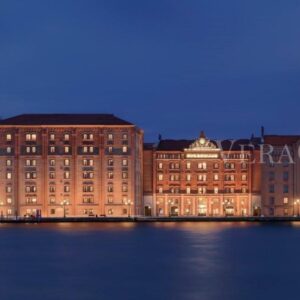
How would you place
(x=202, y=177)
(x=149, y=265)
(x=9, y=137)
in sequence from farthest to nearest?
(x=202, y=177) → (x=9, y=137) → (x=149, y=265)

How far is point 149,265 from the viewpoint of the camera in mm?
59281

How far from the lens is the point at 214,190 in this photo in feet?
407

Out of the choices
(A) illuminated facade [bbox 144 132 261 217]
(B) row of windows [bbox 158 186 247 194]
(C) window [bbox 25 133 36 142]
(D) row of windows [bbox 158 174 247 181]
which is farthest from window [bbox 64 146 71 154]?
(B) row of windows [bbox 158 186 247 194]

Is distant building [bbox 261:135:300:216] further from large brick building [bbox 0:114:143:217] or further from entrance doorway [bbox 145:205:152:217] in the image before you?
large brick building [bbox 0:114:143:217]

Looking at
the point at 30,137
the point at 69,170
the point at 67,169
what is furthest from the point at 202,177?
the point at 30,137

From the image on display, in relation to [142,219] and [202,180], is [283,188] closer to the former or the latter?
[202,180]

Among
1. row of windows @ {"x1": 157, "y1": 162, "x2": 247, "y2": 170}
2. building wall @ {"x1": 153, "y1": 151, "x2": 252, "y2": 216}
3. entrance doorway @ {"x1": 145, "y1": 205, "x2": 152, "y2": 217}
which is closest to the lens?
building wall @ {"x1": 153, "y1": 151, "x2": 252, "y2": 216}

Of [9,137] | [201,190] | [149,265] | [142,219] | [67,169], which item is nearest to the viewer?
[149,265]

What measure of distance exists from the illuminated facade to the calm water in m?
31.0

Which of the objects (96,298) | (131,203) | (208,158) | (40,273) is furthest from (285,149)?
(96,298)

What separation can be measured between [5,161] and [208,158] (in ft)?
88.1

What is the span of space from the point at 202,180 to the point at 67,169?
62.7ft

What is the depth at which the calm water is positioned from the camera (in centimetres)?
4647

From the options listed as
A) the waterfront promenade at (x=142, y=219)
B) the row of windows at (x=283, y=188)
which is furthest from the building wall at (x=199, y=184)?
the waterfront promenade at (x=142, y=219)
